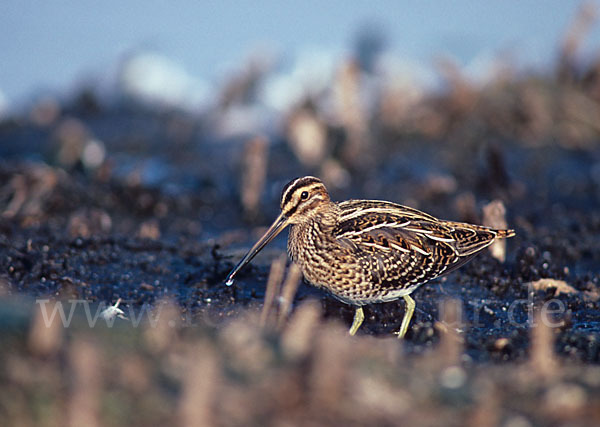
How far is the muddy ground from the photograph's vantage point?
3113mm

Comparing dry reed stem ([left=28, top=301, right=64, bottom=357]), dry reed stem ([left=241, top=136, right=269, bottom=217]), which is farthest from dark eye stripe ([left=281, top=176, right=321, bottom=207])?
dry reed stem ([left=241, top=136, right=269, bottom=217])

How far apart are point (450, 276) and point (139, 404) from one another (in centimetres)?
442

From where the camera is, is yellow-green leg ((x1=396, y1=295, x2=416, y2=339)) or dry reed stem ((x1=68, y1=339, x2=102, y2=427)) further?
yellow-green leg ((x1=396, y1=295, x2=416, y2=339))

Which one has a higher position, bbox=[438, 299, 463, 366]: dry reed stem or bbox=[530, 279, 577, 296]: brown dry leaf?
bbox=[530, 279, 577, 296]: brown dry leaf

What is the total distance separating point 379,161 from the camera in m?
13.4

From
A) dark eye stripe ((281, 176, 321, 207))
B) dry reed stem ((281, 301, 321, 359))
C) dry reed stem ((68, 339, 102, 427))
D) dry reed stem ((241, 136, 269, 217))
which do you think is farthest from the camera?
dry reed stem ((241, 136, 269, 217))

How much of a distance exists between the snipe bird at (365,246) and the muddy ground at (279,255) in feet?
1.10

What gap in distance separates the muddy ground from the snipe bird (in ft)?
1.10

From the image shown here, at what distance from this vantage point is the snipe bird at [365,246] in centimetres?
543

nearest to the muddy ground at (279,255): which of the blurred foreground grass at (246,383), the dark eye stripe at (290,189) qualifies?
the blurred foreground grass at (246,383)

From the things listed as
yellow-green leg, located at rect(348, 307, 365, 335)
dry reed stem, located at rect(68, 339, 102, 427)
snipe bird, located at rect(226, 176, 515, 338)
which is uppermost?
snipe bird, located at rect(226, 176, 515, 338)

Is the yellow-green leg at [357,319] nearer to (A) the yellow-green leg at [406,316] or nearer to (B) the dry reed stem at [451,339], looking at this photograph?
(A) the yellow-green leg at [406,316]

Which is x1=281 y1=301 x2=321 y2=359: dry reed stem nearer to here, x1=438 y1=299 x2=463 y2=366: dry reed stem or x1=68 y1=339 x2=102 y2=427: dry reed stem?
x1=438 y1=299 x2=463 y2=366: dry reed stem

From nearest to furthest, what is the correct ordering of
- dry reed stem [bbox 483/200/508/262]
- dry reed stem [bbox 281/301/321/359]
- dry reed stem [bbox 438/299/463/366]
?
1. dry reed stem [bbox 281/301/321/359]
2. dry reed stem [bbox 438/299/463/366]
3. dry reed stem [bbox 483/200/508/262]
